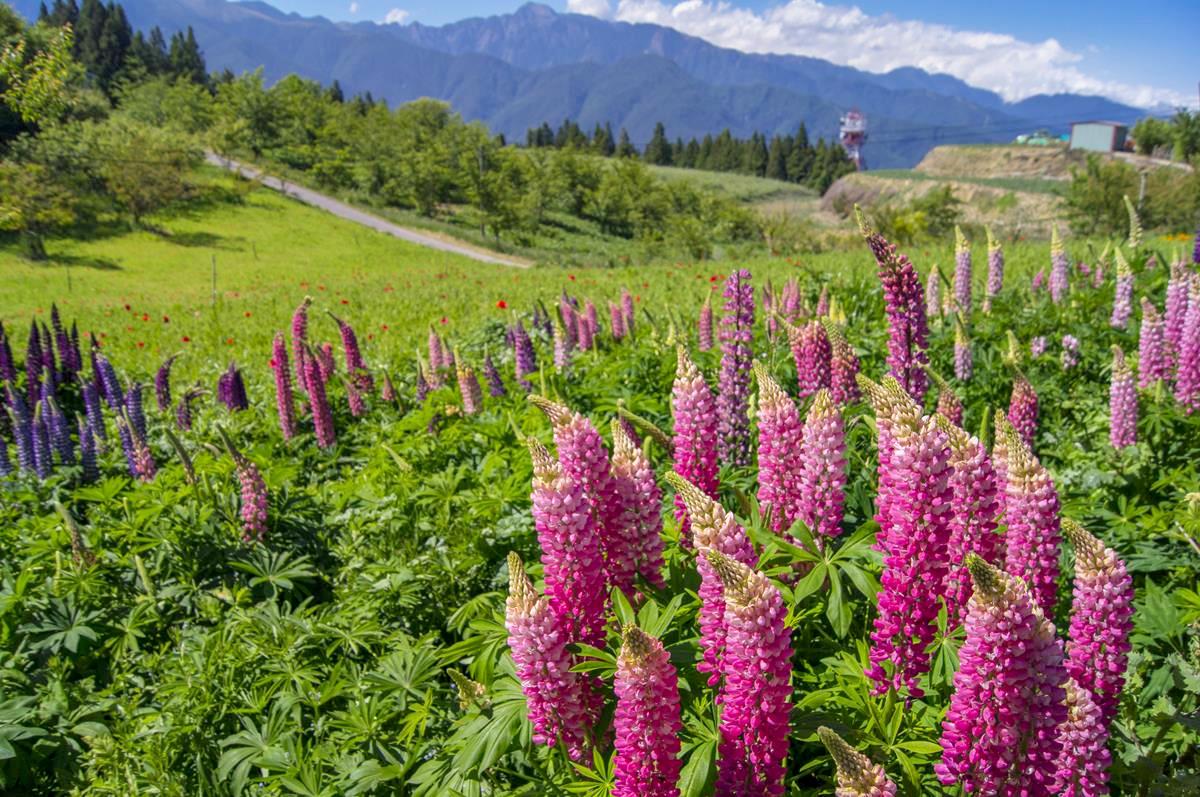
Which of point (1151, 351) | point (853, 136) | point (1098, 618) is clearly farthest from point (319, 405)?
point (853, 136)

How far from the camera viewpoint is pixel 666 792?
5.98 feet

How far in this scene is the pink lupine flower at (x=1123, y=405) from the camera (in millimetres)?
4254

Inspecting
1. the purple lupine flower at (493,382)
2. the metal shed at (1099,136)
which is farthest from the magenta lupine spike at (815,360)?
the metal shed at (1099,136)

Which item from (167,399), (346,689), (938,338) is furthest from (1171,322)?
(167,399)

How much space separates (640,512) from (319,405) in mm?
4822

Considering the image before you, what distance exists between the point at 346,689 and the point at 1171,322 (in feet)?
19.8

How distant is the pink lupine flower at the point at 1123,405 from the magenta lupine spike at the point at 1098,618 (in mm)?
2760

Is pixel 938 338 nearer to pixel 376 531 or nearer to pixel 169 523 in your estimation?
pixel 376 531

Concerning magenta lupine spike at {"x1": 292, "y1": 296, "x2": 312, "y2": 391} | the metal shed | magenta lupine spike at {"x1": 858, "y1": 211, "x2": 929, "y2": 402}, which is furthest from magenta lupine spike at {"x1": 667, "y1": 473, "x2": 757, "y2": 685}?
the metal shed

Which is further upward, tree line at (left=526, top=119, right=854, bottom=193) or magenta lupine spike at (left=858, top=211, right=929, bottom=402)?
tree line at (left=526, top=119, right=854, bottom=193)

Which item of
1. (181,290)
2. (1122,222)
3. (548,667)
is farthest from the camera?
(181,290)

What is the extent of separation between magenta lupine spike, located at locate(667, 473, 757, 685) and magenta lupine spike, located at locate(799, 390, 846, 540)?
43cm

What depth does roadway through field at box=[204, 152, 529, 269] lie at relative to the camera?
48.8m

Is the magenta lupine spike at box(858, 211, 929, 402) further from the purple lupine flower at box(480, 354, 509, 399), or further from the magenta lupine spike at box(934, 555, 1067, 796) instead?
the purple lupine flower at box(480, 354, 509, 399)
